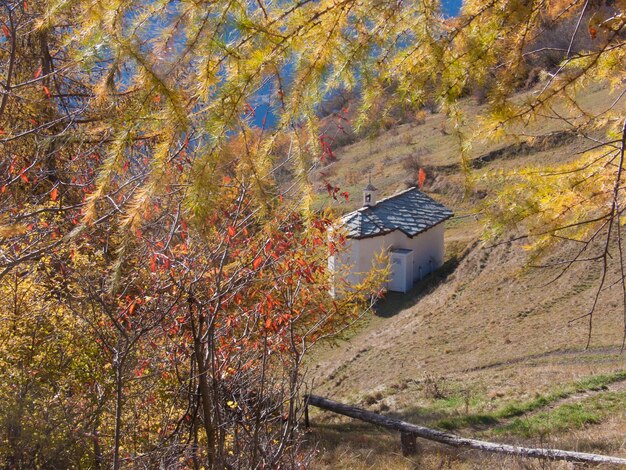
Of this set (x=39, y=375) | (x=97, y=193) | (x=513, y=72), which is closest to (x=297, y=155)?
(x=97, y=193)

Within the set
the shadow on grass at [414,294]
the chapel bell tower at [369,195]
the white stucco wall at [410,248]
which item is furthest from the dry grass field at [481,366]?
the chapel bell tower at [369,195]

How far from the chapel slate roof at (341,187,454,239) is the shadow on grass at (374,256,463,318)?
6.45 ft

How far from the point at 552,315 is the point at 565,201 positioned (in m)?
12.1

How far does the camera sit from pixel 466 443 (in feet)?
25.1

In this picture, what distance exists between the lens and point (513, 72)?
4137 millimetres

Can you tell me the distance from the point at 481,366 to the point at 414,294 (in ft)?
35.1

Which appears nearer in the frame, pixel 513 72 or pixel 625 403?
pixel 513 72

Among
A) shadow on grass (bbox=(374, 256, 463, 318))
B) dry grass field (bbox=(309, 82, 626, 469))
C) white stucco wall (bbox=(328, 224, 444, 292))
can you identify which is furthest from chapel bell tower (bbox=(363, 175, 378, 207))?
dry grass field (bbox=(309, 82, 626, 469))

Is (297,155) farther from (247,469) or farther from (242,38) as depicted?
(247,469)

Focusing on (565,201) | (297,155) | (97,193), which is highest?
(565,201)

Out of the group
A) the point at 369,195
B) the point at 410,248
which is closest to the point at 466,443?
the point at 410,248

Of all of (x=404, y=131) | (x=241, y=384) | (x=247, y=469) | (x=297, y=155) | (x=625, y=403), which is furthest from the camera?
(x=404, y=131)

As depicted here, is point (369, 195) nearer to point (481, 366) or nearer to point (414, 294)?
point (414, 294)

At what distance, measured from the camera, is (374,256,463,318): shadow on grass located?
2333 centimetres
